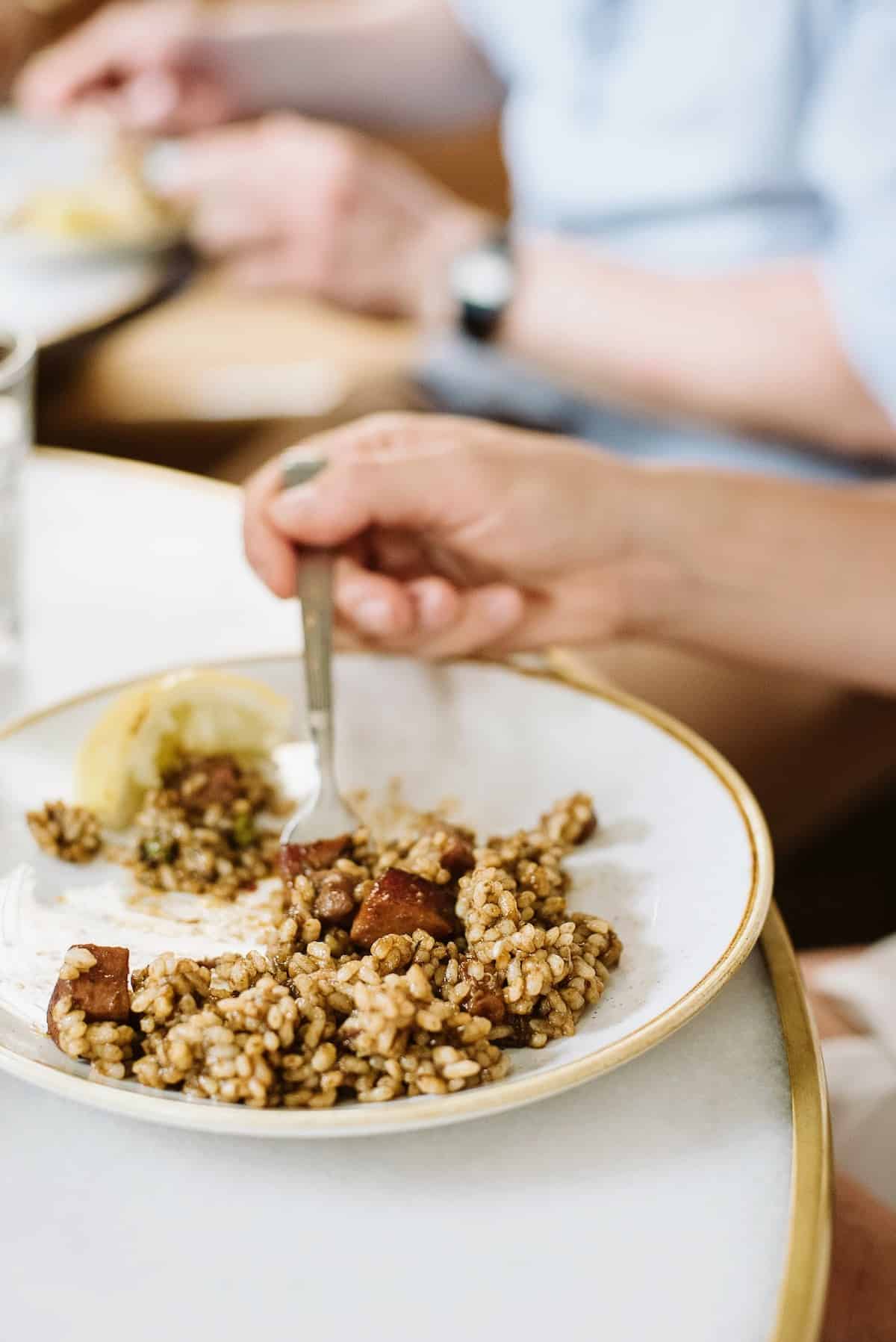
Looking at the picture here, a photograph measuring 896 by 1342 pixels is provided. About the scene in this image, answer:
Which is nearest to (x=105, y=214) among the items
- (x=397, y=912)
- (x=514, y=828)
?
(x=514, y=828)

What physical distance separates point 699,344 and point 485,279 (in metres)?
0.29

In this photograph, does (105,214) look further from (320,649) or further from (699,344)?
(320,649)

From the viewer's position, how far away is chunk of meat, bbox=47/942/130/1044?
577 millimetres

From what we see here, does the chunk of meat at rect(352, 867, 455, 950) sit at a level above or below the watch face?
above

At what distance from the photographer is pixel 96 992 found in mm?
582

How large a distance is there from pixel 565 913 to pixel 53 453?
0.85 m

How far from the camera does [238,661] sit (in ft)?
2.89

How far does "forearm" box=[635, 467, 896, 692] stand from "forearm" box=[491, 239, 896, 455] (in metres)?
0.37

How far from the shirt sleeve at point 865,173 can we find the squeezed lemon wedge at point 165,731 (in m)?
0.71

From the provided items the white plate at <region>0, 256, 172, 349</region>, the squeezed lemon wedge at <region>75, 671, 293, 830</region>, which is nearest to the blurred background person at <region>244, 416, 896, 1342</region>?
the squeezed lemon wedge at <region>75, 671, 293, 830</region>

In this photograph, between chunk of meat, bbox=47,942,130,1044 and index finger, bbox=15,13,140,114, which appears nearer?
chunk of meat, bbox=47,942,130,1044

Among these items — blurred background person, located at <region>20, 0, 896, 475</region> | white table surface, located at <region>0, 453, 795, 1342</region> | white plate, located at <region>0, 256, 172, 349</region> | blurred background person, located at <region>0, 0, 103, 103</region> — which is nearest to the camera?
white table surface, located at <region>0, 453, 795, 1342</region>

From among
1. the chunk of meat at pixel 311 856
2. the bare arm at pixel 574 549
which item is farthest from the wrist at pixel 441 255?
the chunk of meat at pixel 311 856

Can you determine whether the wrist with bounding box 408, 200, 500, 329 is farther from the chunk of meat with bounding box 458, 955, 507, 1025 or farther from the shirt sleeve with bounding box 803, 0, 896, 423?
the chunk of meat with bounding box 458, 955, 507, 1025
